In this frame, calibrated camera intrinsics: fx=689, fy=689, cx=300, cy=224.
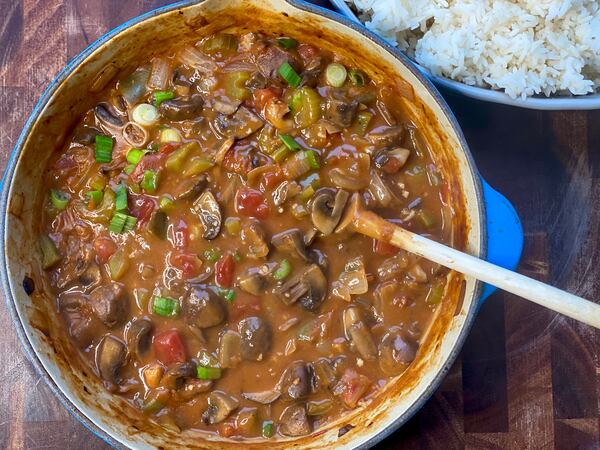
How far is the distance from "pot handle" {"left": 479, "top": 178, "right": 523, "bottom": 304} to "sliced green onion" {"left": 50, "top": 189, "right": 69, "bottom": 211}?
1.71 metres

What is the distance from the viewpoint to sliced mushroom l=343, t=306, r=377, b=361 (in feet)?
9.26

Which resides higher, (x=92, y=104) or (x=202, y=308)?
(x=92, y=104)

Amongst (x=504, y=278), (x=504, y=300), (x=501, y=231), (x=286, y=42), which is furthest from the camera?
(x=504, y=300)

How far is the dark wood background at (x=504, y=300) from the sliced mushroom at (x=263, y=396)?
2.07ft

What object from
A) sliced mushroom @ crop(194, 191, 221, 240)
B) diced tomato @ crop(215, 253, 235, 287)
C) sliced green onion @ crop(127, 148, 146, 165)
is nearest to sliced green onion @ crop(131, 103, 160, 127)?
sliced green onion @ crop(127, 148, 146, 165)

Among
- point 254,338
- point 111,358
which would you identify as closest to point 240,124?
point 254,338

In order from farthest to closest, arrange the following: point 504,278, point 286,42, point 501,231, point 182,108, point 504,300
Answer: point 504,300 < point 286,42 < point 182,108 < point 501,231 < point 504,278

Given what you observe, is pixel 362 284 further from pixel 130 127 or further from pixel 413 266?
pixel 130 127

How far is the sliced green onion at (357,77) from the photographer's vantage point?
9.60 ft

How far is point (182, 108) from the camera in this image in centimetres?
281

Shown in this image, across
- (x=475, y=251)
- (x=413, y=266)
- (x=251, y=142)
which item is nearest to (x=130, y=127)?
(x=251, y=142)

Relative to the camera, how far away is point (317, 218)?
2795 mm

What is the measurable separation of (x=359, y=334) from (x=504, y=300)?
809 millimetres

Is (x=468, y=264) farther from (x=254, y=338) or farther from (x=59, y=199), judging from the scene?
(x=59, y=199)
